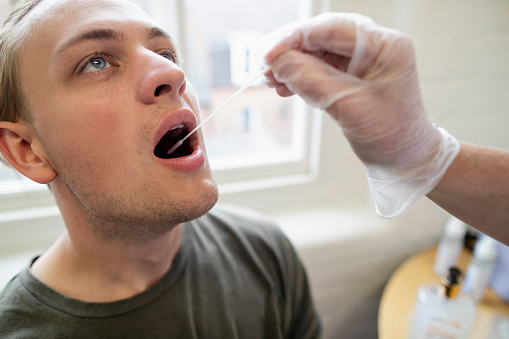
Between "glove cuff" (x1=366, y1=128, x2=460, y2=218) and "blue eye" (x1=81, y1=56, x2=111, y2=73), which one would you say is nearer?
"glove cuff" (x1=366, y1=128, x2=460, y2=218)

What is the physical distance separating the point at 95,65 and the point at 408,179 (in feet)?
2.06

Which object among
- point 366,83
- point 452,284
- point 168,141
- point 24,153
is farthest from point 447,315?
point 24,153

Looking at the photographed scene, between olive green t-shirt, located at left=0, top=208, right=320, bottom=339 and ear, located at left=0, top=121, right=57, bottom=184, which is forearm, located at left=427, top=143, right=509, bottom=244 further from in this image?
ear, located at left=0, top=121, right=57, bottom=184

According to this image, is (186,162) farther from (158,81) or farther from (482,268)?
(482,268)

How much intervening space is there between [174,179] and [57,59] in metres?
0.32

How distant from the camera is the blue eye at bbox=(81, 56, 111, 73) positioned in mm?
660

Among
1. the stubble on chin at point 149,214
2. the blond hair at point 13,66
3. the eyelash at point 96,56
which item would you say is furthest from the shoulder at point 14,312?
the eyelash at point 96,56

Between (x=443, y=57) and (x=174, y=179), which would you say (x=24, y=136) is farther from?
(x=443, y=57)

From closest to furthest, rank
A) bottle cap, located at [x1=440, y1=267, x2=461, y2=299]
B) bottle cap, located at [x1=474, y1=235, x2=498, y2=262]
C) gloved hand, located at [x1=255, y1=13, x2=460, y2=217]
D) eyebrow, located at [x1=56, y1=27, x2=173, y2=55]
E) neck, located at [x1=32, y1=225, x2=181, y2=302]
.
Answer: gloved hand, located at [x1=255, y1=13, x2=460, y2=217]
eyebrow, located at [x1=56, y1=27, x2=173, y2=55]
neck, located at [x1=32, y1=225, x2=181, y2=302]
bottle cap, located at [x1=440, y1=267, x2=461, y2=299]
bottle cap, located at [x1=474, y1=235, x2=498, y2=262]

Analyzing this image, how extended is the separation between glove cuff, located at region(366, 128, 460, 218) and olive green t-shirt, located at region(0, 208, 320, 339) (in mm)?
452

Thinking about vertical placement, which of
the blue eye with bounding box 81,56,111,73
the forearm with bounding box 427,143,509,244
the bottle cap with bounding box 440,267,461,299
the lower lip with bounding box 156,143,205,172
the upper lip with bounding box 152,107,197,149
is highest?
the blue eye with bounding box 81,56,111,73

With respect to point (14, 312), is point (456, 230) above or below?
below

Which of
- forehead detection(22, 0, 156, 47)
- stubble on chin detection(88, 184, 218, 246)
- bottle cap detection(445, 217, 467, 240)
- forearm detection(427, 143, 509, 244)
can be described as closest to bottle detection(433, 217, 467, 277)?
bottle cap detection(445, 217, 467, 240)

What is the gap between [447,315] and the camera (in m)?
0.93
